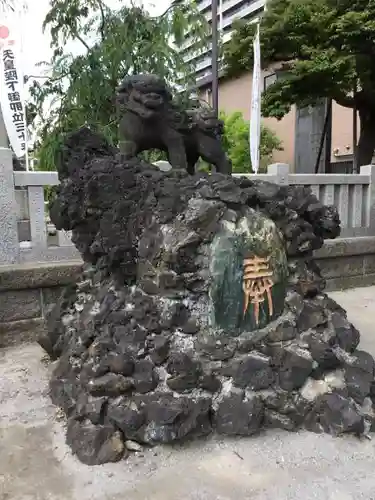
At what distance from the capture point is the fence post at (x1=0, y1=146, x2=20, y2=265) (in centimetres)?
378

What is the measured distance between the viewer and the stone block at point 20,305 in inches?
149

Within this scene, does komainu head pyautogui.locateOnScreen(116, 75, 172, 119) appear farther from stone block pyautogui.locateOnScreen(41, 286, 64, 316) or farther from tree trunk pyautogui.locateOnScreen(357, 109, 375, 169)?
tree trunk pyautogui.locateOnScreen(357, 109, 375, 169)

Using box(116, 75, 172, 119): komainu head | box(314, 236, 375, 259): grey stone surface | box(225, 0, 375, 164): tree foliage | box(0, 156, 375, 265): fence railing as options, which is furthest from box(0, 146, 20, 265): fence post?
box(225, 0, 375, 164): tree foliage

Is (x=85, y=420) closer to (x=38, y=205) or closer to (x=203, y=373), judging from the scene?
Result: (x=203, y=373)

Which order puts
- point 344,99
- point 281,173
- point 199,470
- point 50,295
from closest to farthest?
point 199,470 < point 50,295 < point 281,173 < point 344,99

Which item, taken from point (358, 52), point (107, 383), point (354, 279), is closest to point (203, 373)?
point (107, 383)

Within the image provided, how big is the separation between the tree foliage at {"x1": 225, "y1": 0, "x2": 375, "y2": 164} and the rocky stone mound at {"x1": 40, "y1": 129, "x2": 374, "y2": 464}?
7360 mm

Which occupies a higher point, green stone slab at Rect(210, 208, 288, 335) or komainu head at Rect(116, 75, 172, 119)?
komainu head at Rect(116, 75, 172, 119)

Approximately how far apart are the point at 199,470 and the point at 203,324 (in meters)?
0.70

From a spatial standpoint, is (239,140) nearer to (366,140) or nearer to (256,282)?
(366,140)

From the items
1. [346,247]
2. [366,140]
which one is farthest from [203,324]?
[366,140]

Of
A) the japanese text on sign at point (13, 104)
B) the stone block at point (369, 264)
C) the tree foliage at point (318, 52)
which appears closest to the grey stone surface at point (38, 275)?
the japanese text on sign at point (13, 104)

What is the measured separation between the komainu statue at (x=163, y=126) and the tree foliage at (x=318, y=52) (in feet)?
21.8

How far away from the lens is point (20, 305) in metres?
3.86
